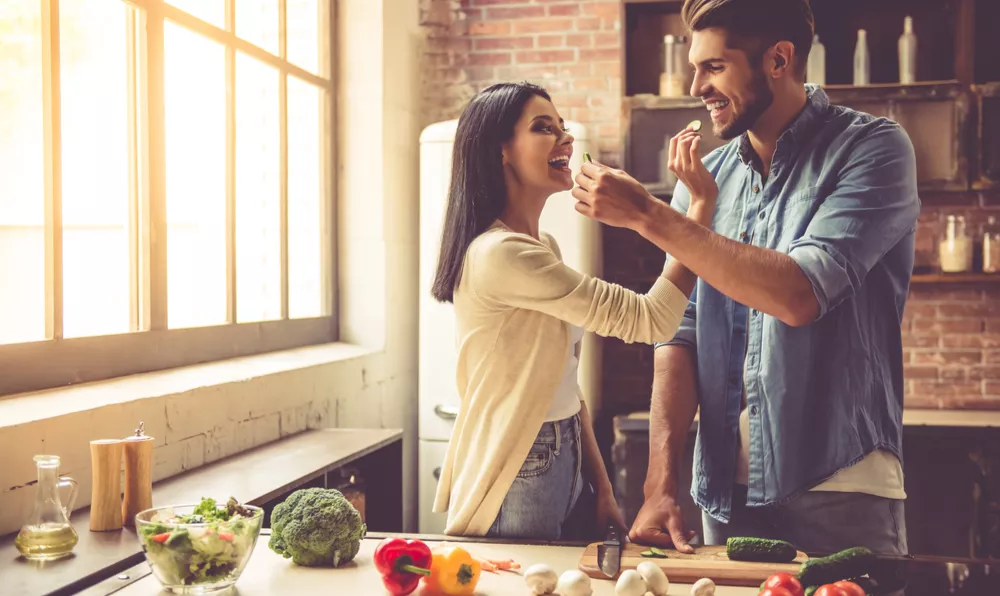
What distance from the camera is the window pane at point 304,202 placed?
3.80 meters

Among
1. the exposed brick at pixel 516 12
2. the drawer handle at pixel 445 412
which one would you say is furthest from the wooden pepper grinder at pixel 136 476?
the exposed brick at pixel 516 12

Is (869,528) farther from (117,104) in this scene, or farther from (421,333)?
(421,333)

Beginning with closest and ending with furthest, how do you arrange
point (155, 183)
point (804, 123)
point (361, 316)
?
point (804, 123)
point (155, 183)
point (361, 316)

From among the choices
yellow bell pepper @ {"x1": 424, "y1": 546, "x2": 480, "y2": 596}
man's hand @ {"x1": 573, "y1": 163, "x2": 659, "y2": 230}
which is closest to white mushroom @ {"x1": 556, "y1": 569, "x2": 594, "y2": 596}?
yellow bell pepper @ {"x1": 424, "y1": 546, "x2": 480, "y2": 596}

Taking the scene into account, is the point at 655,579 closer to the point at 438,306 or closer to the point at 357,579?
the point at 357,579

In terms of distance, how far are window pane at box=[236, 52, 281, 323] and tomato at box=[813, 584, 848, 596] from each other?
8.17 ft

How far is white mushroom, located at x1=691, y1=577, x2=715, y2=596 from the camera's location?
1305 mm

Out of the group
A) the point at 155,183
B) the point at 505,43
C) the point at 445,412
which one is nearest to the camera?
the point at 155,183

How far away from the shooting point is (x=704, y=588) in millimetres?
1307

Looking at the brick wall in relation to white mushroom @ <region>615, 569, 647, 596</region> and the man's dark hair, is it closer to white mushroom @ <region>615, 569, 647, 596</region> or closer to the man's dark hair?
the man's dark hair

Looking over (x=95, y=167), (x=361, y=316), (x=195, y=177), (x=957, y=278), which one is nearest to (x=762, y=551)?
(x=95, y=167)

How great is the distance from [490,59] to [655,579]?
3.60 meters

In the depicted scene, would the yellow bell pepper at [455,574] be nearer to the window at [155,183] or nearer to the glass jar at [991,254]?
the window at [155,183]

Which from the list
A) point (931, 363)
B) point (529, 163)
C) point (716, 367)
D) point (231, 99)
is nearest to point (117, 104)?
point (231, 99)
